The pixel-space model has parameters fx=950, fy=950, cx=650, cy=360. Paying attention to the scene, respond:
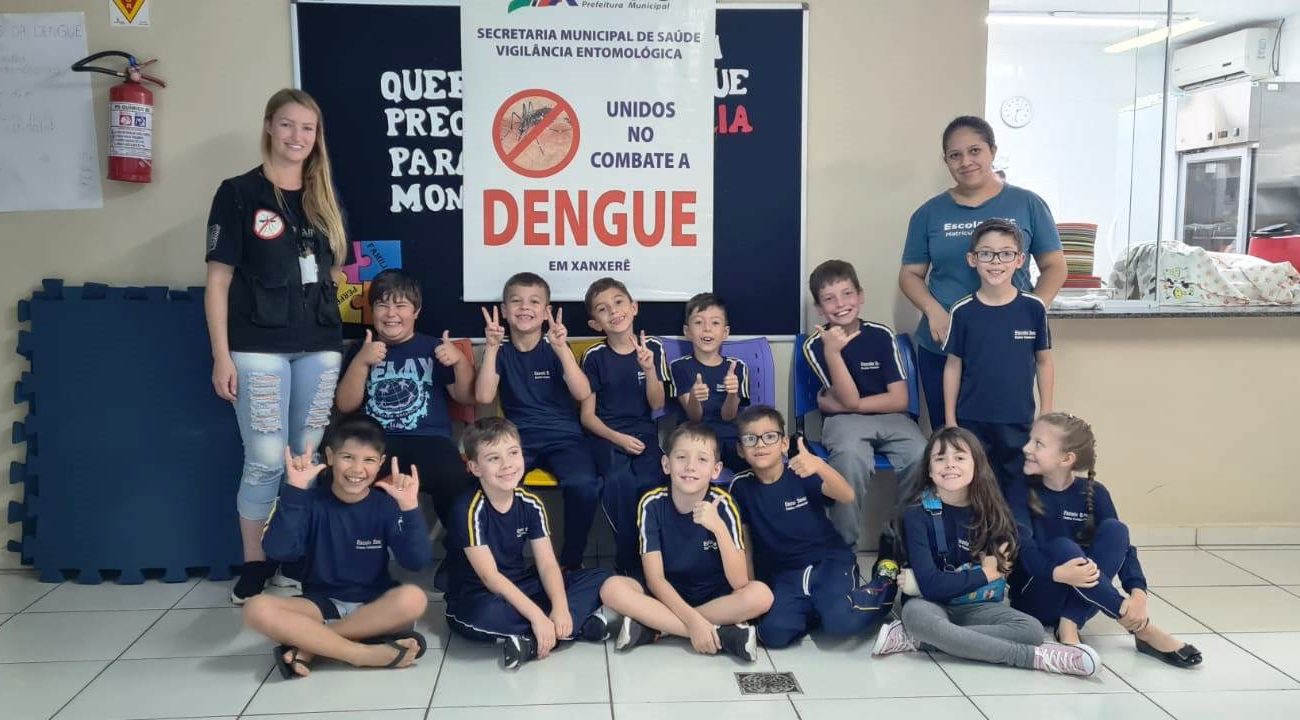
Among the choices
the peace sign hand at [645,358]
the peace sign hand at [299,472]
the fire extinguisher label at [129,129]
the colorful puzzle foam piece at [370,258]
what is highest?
the fire extinguisher label at [129,129]

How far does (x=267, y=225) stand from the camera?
292 cm

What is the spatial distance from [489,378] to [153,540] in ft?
4.27

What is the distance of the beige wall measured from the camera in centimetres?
336

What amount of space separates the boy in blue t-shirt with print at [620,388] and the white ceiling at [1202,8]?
14.1 ft

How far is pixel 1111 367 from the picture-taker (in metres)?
3.65

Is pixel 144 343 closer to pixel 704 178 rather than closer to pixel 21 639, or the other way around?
pixel 21 639

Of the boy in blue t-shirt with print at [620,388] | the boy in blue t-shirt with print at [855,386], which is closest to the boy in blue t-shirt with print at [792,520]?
the boy in blue t-shirt with print at [855,386]

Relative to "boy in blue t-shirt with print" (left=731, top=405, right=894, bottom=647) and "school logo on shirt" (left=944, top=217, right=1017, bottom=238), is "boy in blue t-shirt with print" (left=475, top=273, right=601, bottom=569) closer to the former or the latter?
"boy in blue t-shirt with print" (left=731, top=405, right=894, bottom=647)

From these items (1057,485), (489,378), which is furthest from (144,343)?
(1057,485)

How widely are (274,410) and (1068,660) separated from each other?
2367mm

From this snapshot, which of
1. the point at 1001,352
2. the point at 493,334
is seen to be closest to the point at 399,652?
the point at 493,334

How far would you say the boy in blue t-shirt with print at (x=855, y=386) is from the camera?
3.17 m

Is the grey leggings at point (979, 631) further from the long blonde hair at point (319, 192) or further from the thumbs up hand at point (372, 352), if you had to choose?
the long blonde hair at point (319, 192)

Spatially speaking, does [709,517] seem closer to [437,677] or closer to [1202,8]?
[437,677]
